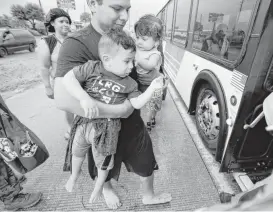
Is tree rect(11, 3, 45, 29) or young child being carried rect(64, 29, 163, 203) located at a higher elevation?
tree rect(11, 3, 45, 29)

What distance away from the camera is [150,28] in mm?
1225

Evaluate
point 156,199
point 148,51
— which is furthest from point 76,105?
point 156,199

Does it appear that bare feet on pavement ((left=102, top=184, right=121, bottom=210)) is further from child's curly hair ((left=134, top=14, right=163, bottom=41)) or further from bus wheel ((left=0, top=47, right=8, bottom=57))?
bus wheel ((left=0, top=47, right=8, bottom=57))

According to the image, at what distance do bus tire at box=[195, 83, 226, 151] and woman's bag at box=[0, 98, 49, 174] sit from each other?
6.91 feet

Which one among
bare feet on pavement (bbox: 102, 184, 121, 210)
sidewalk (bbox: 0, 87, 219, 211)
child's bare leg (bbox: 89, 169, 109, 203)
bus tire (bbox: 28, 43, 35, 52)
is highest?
child's bare leg (bbox: 89, 169, 109, 203)

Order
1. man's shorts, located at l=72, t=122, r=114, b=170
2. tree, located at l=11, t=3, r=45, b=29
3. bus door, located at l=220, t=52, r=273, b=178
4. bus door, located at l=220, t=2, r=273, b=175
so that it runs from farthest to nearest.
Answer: tree, located at l=11, t=3, r=45, b=29 < bus door, located at l=220, t=52, r=273, b=178 < bus door, located at l=220, t=2, r=273, b=175 < man's shorts, located at l=72, t=122, r=114, b=170

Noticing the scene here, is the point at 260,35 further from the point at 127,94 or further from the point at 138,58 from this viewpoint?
the point at 127,94

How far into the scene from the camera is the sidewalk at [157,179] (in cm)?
181

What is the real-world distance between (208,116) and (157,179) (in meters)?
1.16

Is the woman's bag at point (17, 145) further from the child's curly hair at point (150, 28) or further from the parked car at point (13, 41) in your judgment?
the parked car at point (13, 41)

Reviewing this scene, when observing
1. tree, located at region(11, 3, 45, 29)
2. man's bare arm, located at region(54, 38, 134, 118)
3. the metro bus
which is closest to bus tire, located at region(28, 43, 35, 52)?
the metro bus

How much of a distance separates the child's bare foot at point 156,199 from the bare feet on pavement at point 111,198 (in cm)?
27

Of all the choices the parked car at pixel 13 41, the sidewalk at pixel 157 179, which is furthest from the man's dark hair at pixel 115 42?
the parked car at pixel 13 41

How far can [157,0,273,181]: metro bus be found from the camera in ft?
4.97
